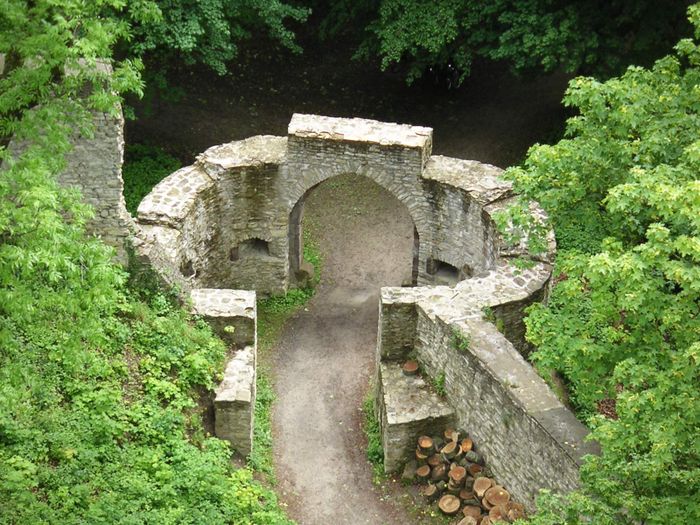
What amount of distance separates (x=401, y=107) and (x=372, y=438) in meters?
12.2

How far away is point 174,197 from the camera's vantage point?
1948 centimetres

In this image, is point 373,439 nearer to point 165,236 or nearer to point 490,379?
point 490,379

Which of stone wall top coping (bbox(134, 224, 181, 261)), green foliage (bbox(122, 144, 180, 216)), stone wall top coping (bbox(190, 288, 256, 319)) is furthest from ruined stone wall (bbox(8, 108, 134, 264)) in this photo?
green foliage (bbox(122, 144, 180, 216))

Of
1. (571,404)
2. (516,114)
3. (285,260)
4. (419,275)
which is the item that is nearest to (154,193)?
(285,260)

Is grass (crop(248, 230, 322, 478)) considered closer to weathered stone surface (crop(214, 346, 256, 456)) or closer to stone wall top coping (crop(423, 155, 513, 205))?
weathered stone surface (crop(214, 346, 256, 456))

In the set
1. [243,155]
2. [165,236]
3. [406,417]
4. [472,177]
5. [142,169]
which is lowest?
[406,417]

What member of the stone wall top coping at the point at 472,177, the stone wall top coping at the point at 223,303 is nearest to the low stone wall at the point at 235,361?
the stone wall top coping at the point at 223,303

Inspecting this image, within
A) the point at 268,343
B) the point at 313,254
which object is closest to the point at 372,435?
the point at 268,343

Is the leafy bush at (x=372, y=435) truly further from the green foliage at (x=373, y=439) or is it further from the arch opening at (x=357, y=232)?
the arch opening at (x=357, y=232)

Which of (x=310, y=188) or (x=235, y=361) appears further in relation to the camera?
(x=310, y=188)

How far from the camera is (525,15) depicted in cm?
2261

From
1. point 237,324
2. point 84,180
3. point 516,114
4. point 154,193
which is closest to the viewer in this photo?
point 84,180

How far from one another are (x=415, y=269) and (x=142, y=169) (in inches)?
290

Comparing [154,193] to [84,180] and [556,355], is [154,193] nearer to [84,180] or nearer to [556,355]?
[84,180]
